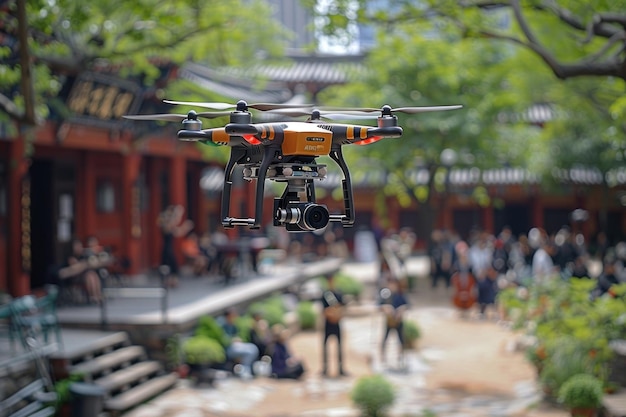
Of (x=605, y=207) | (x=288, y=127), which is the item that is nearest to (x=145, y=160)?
Answer: (x=605, y=207)

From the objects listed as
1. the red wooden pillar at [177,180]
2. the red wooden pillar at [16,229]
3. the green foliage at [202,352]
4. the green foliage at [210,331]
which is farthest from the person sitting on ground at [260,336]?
the red wooden pillar at [177,180]

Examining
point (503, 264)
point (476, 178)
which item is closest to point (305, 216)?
point (503, 264)

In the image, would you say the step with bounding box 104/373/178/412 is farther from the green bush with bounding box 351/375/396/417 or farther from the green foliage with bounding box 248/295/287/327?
the green foliage with bounding box 248/295/287/327

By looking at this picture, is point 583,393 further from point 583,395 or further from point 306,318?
point 306,318

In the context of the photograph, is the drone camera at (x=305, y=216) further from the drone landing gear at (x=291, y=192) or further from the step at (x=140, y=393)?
the step at (x=140, y=393)

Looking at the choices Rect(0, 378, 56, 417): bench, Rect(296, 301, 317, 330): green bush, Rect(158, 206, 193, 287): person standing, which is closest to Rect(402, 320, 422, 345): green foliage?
Rect(296, 301, 317, 330): green bush
